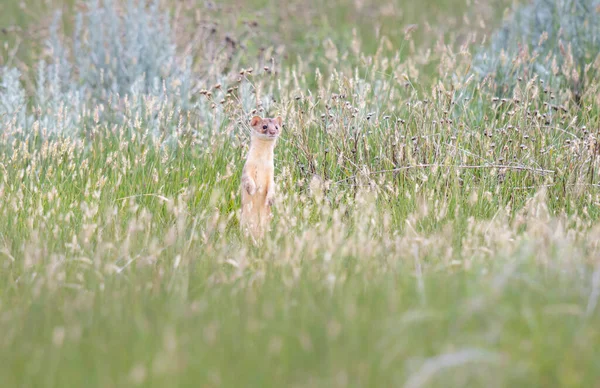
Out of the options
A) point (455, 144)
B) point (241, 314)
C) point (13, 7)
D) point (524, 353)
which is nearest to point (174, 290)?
point (241, 314)

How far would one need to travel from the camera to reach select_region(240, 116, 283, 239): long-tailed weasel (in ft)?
18.1

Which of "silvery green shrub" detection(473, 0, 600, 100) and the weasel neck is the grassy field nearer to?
the weasel neck

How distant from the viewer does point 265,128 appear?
222 inches

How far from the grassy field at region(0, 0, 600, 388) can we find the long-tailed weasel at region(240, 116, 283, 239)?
13 cm

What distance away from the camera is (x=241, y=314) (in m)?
3.51

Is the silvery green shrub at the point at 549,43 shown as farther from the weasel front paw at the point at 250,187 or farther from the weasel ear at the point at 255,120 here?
the weasel front paw at the point at 250,187

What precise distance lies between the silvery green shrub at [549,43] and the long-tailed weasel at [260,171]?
2.51m

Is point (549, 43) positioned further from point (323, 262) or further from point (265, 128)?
point (323, 262)

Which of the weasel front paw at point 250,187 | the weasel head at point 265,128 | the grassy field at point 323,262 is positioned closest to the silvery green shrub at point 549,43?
the grassy field at point 323,262

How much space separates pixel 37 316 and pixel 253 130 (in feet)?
7.88

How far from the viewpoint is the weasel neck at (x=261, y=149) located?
5688 millimetres

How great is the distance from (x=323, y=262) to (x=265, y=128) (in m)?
1.69

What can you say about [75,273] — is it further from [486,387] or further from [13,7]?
[13,7]

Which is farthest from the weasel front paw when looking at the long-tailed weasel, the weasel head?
the weasel head
